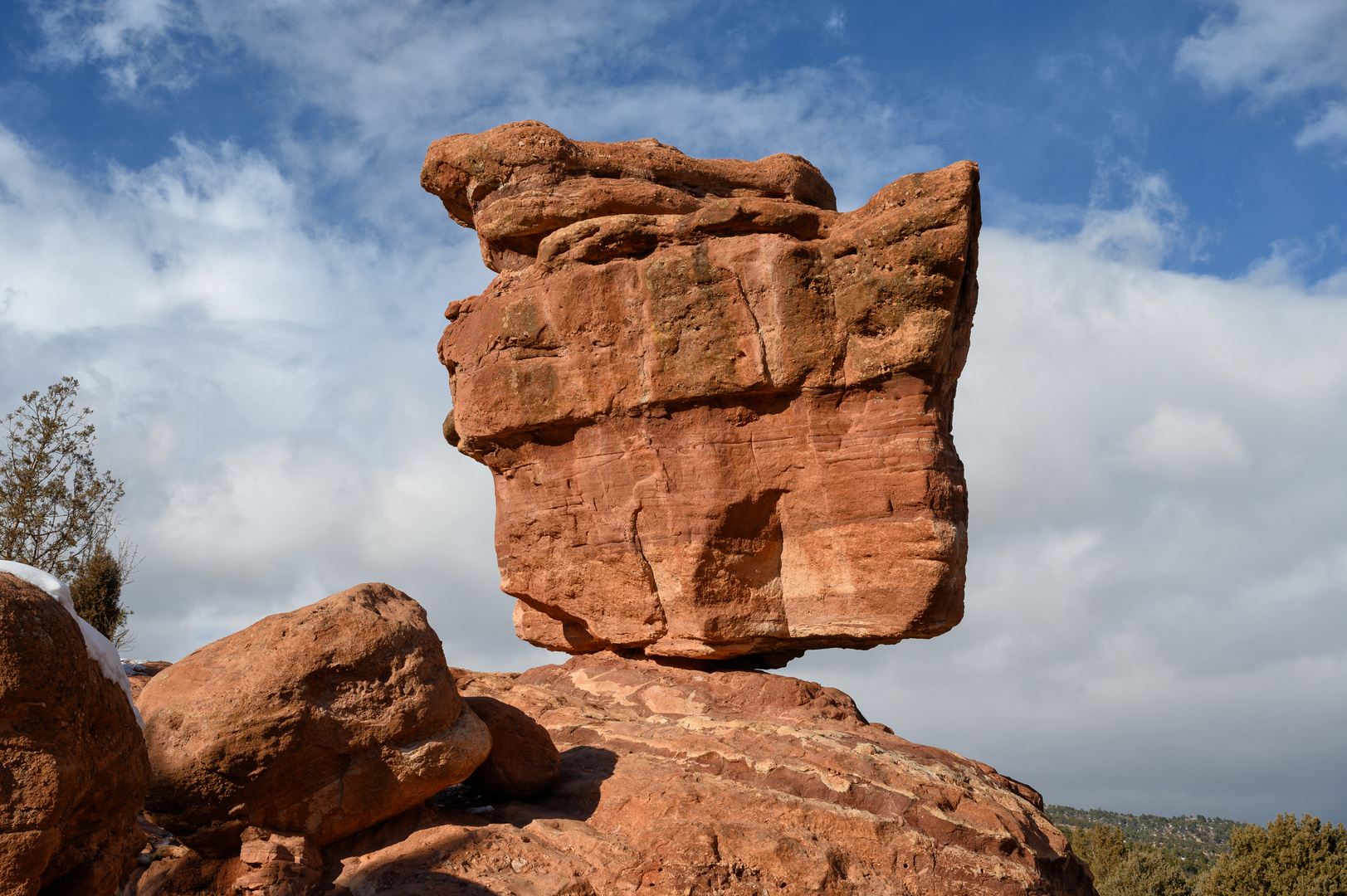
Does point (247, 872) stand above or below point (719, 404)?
→ below

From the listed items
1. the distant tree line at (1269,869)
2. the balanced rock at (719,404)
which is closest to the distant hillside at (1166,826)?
the distant tree line at (1269,869)

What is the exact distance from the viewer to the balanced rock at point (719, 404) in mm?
12633

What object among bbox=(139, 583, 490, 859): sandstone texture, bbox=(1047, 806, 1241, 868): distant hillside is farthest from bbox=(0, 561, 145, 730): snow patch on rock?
bbox=(1047, 806, 1241, 868): distant hillside

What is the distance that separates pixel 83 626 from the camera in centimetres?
677

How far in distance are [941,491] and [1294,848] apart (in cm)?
1899

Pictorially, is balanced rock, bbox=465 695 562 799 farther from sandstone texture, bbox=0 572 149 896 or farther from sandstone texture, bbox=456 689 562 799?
sandstone texture, bbox=0 572 149 896

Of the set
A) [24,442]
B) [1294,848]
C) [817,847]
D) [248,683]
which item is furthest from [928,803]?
[24,442]

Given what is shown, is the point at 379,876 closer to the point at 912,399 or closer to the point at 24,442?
the point at 912,399

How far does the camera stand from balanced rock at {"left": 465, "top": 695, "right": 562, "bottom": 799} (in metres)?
10.4

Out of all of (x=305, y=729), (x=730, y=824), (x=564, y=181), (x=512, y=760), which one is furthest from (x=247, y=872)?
(x=564, y=181)

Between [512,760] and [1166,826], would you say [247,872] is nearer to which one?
[512,760]

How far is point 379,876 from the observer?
28.6ft

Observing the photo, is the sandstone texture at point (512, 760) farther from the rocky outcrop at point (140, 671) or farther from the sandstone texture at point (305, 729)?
A: the rocky outcrop at point (140, 671)

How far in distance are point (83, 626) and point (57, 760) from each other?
0.97 meters
